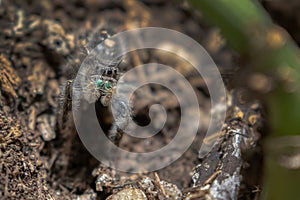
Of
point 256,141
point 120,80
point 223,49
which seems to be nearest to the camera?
point 256,141

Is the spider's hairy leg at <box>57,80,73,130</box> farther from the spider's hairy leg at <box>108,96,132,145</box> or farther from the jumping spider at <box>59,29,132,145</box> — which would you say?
the spider's hairy leg at <box>108,96,132,145</box>

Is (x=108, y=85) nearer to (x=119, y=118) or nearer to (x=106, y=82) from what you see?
(x=106, y=82)

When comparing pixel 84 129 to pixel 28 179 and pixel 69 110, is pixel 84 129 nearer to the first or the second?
pixel 69 110

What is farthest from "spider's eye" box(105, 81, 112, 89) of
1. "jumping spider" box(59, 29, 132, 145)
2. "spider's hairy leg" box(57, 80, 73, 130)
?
"spider's hairy leg" box(57, 80, 73, 130)

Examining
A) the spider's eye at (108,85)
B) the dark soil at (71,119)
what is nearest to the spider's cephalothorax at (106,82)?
the spider's eye at (108,85)

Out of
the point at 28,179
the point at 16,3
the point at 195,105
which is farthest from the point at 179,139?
the point at 16,3

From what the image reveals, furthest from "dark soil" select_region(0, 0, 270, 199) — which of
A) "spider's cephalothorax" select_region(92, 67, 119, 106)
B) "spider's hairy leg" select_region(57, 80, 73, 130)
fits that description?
"spider's cephalothorax" select_region(92, 67, 119, 106)

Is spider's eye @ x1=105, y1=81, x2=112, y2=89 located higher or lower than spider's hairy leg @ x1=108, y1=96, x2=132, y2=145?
higher

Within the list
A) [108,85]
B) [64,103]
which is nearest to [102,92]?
[108,85]

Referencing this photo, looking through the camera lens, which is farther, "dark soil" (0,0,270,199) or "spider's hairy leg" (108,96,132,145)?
"spider's hairy leg" (108,96,132,145)

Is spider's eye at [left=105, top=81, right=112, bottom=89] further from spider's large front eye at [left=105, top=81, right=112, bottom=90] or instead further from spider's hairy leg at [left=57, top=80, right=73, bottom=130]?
spider's hairy leg at [left=57, top=80, right=73, bottom=130]
